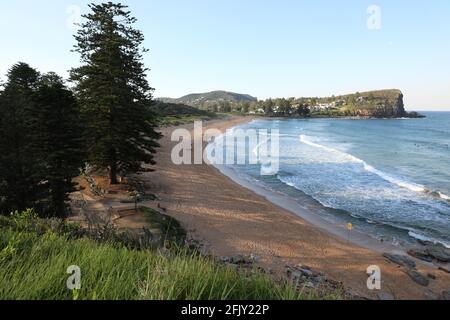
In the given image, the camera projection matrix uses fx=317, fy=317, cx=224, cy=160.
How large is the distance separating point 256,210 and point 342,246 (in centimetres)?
640

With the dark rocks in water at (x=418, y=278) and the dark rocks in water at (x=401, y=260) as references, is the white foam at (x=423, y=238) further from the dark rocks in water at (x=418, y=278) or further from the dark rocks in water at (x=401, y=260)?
the dark rocks in water at (x=418, y=278)

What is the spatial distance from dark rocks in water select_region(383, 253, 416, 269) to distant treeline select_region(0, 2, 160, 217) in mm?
15616

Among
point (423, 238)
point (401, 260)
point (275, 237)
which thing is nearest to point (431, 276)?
point (401, 260)

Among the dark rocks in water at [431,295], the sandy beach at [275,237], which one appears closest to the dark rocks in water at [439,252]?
the sandy beach at [275,237]

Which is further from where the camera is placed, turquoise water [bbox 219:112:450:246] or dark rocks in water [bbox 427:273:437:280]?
turquoise water [bbox 219:112:450:246]

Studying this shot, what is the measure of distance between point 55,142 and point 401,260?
17416 mm

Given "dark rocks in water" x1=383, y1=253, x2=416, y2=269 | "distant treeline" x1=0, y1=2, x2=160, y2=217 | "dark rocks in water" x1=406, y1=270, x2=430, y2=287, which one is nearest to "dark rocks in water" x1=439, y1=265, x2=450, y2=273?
"dark rocks in water" x1=383, y1=253, x2=416, y2=269

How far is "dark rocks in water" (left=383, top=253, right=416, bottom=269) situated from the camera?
1478 cm

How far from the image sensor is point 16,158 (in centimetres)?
1380

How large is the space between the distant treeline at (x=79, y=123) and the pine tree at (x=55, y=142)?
0.04 m

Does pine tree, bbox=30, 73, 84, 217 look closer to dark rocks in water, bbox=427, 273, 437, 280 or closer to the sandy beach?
the sandy beach

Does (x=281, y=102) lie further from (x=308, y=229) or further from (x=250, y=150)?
(x=308, y=229)

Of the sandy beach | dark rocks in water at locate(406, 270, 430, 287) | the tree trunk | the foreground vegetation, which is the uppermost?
the foreground vegetation
